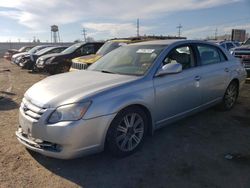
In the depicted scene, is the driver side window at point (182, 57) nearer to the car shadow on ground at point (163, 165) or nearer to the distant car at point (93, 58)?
the car shadow on ground at point (163, 165)

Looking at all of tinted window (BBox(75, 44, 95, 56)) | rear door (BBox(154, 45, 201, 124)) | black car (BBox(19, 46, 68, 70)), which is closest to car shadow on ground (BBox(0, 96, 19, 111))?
rear door (BBox(154, 45, 201, 124))

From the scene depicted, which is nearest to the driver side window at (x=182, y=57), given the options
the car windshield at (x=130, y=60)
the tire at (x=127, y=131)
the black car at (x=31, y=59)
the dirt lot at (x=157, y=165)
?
the car windshield at (x=130, y=60)

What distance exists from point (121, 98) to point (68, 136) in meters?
0.85

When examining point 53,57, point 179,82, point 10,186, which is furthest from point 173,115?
point 53,57

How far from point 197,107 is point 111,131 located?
2.11 m

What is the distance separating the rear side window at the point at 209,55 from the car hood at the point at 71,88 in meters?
1.81

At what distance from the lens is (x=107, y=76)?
13.8 feet

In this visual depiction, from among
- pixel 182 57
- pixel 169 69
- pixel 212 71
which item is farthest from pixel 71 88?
pixel 212 71

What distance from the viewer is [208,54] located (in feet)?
17.6

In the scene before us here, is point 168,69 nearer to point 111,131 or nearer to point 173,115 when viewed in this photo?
point 173,115

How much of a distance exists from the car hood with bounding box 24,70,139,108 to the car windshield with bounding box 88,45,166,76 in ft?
0.82

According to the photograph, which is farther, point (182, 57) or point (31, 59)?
point (31, 59)

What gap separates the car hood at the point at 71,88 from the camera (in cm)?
339

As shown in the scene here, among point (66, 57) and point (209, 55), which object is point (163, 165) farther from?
point (66, 57)
